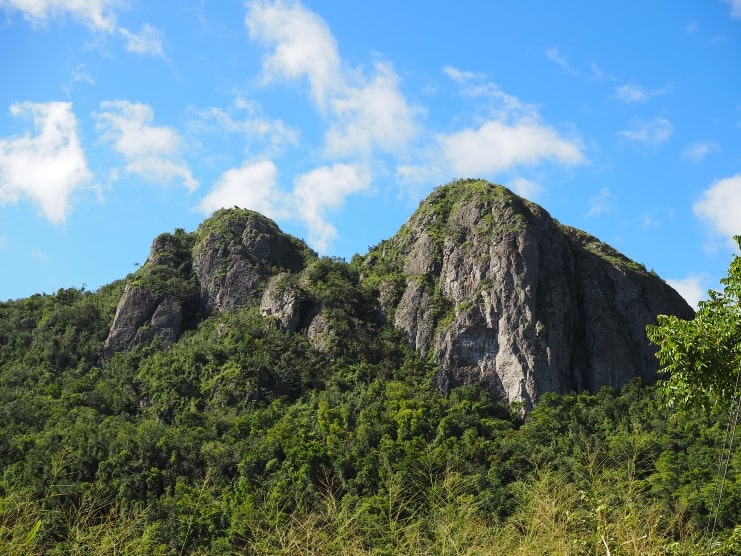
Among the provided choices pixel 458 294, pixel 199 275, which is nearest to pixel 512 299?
pixel 458 294

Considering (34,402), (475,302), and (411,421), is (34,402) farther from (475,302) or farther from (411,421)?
(475,302)

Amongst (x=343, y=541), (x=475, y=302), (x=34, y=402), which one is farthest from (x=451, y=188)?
(x=343, y=541)

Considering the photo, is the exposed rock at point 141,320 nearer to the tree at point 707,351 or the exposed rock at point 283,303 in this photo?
the exposed rock at point 283,303

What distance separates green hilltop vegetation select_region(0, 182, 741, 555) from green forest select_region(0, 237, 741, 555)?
150mm

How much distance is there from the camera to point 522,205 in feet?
239

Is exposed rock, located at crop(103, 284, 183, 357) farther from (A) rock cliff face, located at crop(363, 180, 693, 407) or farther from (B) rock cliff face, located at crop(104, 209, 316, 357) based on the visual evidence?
(A) rock cliff face, located at crop(363, 180, 693, 407)

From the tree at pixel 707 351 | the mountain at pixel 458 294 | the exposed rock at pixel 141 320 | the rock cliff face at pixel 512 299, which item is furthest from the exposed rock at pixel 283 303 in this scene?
the tree at pixel 707 351

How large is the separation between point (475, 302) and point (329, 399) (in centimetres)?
1490

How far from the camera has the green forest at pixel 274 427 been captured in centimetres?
3927

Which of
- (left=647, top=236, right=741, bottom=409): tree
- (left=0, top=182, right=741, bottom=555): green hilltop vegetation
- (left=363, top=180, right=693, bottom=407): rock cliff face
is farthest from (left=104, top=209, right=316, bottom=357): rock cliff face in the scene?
(left=647, top=236, right=741, bottom=409): tree

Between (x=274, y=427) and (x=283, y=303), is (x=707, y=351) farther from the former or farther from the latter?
(x=283, y=303)

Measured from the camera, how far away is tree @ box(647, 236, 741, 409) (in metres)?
11.7

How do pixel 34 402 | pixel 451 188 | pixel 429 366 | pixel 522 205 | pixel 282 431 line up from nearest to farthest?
pixel 282 431 < pixel 34 402 < pixel 429 366 < pixel 522 205 < pixel 451 188

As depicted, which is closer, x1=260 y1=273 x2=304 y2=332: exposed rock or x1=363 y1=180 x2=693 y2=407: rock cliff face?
x1=363 y1=180 x2=693 y2=407: rock cliff face
